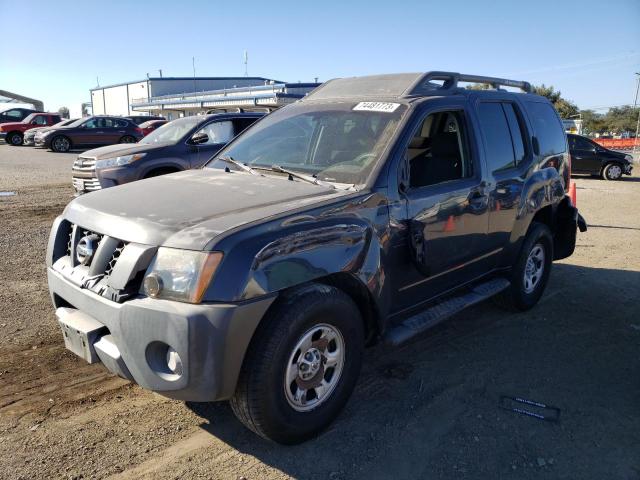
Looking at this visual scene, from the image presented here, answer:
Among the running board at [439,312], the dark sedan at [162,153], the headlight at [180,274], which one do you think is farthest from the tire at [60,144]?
the headlight at [180,274]

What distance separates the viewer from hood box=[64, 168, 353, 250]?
2646 mm

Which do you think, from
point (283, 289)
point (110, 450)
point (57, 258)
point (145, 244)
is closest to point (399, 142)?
point (283, 289)

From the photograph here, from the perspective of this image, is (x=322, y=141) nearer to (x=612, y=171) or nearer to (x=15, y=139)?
(x=612, y=171)

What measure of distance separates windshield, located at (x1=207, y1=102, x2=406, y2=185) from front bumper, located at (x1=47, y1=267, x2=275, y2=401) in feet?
4.21

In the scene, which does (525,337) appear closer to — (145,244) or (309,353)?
(309,353)

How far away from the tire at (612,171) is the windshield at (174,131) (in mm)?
14957

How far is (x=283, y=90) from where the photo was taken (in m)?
30.6

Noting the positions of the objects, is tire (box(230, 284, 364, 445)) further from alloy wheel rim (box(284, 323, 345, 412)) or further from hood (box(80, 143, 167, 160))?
hood (box(80, 143, 167, 160))

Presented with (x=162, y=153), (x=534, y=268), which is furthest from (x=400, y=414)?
(x=162, y=153)

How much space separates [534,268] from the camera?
5.23 m

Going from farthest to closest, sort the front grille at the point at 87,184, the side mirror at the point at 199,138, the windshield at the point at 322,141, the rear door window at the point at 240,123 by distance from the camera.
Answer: the rear door window at the point at 240,123, the side mirror at the point at 199,138, the front grille at the point at 87,184, the windshield at the point at 322,141

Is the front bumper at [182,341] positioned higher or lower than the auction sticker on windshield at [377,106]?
lower

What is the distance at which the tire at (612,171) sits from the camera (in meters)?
18.2

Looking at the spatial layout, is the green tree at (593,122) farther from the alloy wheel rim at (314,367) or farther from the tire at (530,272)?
the alloy wheel rim at (314,367)
